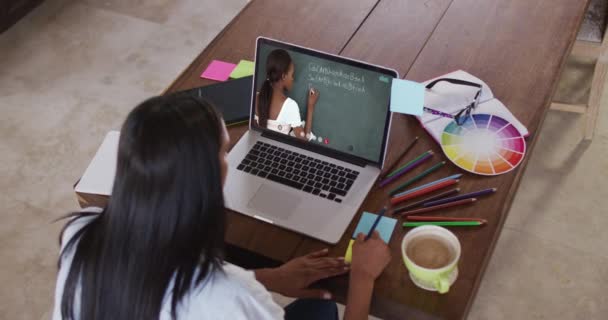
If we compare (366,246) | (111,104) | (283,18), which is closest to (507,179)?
(366,246)

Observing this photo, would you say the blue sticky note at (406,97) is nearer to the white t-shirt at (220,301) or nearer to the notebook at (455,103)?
the notebook at (455,103)

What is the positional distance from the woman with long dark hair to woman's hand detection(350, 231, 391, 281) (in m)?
0.19

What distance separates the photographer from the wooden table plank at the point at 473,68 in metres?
1.13

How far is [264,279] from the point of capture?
3.89 ft

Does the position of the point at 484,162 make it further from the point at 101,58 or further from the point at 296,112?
the point at 101,58

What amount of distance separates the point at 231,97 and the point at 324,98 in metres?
0.28

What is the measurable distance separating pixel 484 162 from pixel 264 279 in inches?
20.5

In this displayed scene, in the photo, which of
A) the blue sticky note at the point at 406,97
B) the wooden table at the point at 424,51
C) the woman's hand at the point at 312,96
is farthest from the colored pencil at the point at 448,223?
the woman's hand at the point at 312,96

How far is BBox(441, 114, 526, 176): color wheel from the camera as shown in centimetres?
132

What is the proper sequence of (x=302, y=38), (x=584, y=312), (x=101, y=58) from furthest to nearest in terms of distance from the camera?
(x=101, y=58) < (x=584, y=312) < (x=302, y=38)

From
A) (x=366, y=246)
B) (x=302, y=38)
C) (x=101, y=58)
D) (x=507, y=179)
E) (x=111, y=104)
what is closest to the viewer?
(x=366, y=246)

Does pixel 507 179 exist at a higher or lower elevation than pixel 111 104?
higher

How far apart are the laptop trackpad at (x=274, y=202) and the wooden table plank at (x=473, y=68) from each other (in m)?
0.08

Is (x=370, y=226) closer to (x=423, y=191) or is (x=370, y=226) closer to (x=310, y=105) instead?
(x=423, y=191)
